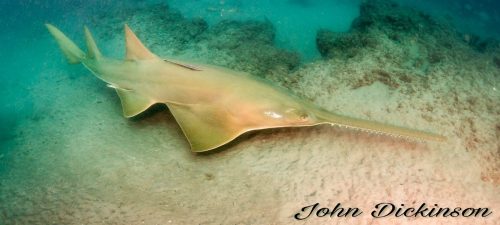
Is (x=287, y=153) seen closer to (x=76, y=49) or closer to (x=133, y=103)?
(x=133, y=103)

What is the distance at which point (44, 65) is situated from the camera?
718 cm

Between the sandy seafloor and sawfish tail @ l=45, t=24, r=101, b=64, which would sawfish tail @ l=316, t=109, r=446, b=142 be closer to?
the sandy seafloor

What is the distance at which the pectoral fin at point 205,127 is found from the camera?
3.23 metres

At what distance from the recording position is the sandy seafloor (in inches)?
116

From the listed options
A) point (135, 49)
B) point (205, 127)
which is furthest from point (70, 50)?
point (205, 127)

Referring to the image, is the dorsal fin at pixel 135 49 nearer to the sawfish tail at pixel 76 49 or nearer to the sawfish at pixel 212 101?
the sawfish at pixel 212 101

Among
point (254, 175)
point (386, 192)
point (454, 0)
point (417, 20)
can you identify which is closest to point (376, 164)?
point (386, 192)

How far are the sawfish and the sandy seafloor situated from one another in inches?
13.4

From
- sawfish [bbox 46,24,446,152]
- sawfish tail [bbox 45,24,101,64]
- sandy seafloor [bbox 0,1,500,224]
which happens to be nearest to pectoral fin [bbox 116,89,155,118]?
sawfish [bbox 46,24,446,152]
